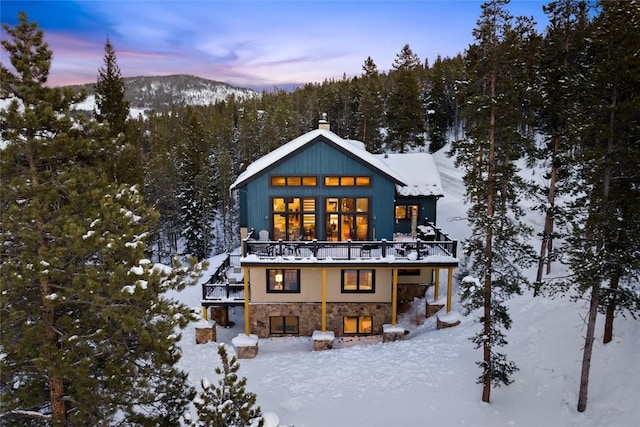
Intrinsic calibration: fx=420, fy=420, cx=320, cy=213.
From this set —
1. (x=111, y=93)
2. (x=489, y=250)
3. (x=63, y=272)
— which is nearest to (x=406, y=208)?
(x=489, y=250)

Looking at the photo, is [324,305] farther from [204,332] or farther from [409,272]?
[204,332]

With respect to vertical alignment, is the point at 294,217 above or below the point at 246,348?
above

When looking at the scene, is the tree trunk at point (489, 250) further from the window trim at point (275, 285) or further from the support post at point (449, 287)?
the window trim at point (275, 285)

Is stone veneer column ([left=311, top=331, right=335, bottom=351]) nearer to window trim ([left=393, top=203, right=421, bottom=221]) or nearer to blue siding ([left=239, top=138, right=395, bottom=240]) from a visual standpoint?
blue siding ([left=239, top=138, right=395, bottom=240])

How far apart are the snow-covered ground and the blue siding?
570 cm

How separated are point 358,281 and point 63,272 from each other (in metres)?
14.3

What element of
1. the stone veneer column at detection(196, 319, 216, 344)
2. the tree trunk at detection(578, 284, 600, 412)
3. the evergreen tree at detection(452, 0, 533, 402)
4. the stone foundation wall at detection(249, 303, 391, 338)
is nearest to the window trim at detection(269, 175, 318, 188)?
the stone foundation wall at detection(249, 303, 391, 338)

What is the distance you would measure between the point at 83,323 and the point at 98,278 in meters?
1.21

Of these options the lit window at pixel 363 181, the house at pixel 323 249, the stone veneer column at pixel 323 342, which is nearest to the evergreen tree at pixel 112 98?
the house at pixel 323 249

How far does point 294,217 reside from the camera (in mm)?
21062

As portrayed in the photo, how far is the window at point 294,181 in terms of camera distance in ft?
68.4

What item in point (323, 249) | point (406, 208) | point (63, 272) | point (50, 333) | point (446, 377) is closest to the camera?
point (63, 272)

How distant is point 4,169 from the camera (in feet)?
24.5

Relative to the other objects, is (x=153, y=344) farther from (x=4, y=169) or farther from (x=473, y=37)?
(x=473, y=37)
